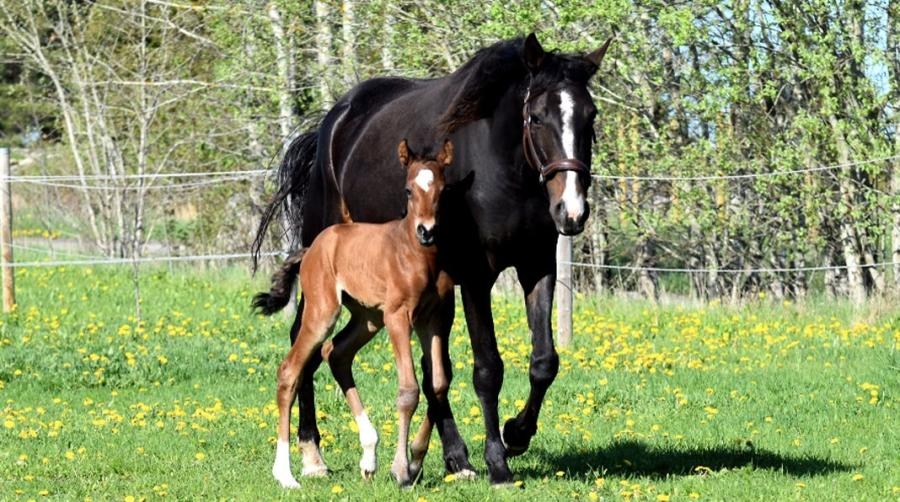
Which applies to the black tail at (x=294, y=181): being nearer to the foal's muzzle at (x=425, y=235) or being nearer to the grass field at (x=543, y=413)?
the grass field at (x=543, y=413)

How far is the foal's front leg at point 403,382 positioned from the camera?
689 centimetres

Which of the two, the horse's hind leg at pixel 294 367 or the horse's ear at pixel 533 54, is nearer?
the horse's ear at pixel 533 54

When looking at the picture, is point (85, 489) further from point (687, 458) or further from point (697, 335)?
point (697, 335)

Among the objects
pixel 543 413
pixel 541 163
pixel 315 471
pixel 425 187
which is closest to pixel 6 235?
pixel 543 413

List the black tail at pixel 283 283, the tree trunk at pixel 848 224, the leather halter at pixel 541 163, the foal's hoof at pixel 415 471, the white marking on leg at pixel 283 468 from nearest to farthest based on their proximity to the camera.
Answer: the leather halter at pixel 541 163, the foal's hoof at pixel 415 471, the white marking on leg at pixel 283 468, the black tail at pixel 283 283, the tree trunk at pixel 848 224

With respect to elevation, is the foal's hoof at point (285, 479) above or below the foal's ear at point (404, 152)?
below

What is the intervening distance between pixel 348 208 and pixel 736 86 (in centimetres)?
702

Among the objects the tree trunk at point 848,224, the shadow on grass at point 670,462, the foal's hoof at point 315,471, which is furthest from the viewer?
the tree trunk at point 848,224

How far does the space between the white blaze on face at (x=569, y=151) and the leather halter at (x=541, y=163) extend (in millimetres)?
36

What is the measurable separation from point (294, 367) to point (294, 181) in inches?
91.7

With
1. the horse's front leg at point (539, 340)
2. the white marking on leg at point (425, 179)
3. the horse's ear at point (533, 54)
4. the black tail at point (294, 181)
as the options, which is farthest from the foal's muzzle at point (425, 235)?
the black tail at point (294, 181)

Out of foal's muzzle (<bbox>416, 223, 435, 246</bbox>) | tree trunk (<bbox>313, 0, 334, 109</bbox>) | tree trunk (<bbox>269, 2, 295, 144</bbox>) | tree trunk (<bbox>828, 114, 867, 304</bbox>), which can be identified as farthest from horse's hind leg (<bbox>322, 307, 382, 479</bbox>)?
tree trunk (<bbox>313, 0, 334, 109</bbox>)

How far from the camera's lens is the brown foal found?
686cm

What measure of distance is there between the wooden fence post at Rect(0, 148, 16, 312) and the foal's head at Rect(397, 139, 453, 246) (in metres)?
9.40
